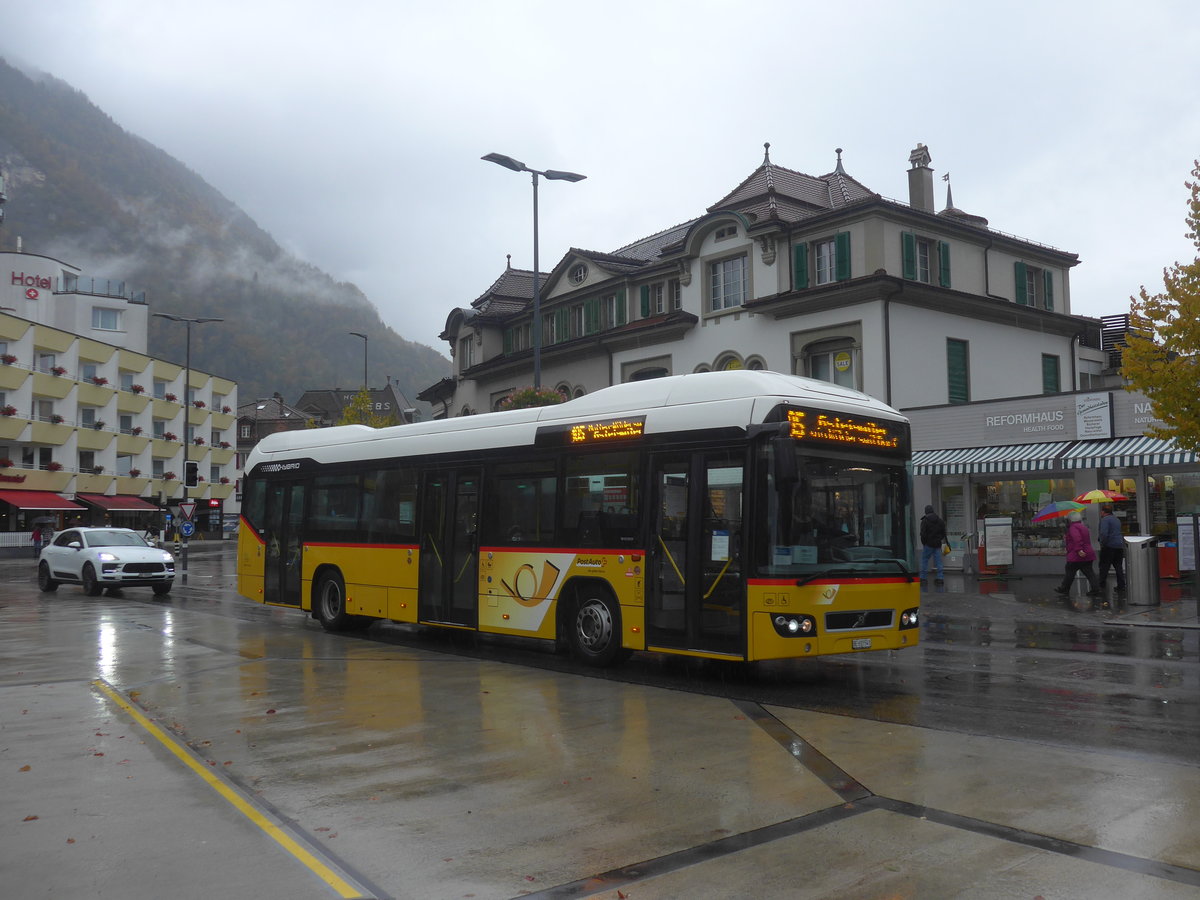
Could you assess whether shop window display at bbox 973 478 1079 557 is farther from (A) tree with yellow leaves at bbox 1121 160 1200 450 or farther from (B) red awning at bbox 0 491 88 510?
(B) red awning at bbox 0 491 88 510

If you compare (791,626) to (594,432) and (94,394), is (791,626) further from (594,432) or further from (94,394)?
(94,394)

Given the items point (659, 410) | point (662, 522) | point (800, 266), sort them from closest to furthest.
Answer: point (662, 522), point (659, 410), point (800, 266)

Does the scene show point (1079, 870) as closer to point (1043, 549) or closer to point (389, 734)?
point (389, 734)

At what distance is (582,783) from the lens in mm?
6641

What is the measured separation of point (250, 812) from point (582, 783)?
200cm

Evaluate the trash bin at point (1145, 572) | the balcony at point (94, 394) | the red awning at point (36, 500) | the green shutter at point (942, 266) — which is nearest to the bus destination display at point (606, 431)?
the trash bin at point (1145, 572)

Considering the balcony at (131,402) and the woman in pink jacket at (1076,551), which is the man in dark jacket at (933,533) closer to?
the woman in pink jacket at (1076,551)

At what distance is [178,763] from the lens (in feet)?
23.7

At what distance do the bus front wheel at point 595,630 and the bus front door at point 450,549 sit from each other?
1913 mm

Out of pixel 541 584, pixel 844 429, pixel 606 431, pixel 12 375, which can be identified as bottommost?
pixel 541 584

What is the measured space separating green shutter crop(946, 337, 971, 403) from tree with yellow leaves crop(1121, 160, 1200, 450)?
37.9 ft

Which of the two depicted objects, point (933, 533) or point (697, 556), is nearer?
point (697, 556)

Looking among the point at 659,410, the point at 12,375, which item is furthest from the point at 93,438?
the point at 659,410

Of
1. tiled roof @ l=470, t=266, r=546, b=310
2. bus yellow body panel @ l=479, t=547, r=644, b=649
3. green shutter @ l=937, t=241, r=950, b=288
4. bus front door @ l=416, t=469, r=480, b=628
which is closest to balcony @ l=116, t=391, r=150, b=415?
tiled roof @ l=470, t=266, r=546, b=310
